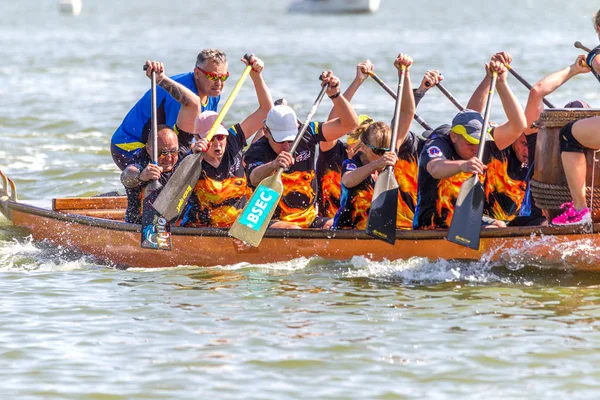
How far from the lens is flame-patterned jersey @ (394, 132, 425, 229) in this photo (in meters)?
7.98

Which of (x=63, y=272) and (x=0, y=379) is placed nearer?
(x=0, y=379)

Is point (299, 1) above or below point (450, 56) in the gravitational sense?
above

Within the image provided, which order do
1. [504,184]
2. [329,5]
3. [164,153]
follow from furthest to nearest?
[329,5]
[164,153]
[504,184]

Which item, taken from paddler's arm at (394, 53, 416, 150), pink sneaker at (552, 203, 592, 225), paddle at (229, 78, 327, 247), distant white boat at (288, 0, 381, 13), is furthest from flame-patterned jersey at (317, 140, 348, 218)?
distant white boat at (288, 0, 381, 13)

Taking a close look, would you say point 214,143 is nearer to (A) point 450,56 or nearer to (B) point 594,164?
(B) point 594,164

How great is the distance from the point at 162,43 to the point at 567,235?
31.5 m

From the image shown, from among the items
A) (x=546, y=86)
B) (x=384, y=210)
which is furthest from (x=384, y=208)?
(x=546, y=86)

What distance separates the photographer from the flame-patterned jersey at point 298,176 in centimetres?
802

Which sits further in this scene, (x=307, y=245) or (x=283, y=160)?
(x=307, y=245)

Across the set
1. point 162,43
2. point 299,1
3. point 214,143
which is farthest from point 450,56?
point 299,1

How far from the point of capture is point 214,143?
788 cm

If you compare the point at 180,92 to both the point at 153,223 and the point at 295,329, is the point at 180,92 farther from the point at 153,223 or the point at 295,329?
the point at 295,329

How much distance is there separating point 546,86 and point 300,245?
7.16 ft

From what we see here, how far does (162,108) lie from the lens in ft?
29.1
